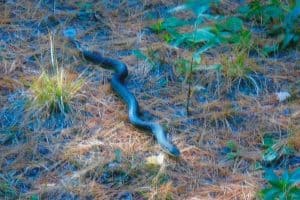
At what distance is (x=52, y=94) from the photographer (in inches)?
134

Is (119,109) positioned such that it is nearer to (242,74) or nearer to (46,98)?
(46,98)

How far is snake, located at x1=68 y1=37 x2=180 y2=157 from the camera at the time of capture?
3.12 metres

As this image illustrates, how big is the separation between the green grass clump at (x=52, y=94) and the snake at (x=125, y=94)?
0.92 ft

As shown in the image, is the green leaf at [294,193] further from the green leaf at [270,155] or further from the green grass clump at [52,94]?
the green grass clump at [52,94]

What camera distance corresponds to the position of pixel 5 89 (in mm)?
3625

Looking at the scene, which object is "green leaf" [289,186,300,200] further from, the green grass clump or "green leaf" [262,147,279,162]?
the green grass clump

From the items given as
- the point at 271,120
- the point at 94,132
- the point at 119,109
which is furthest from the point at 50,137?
the point at 271,120

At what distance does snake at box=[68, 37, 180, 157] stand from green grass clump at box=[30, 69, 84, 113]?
0.28 metres

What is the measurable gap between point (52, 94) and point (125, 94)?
0.42m

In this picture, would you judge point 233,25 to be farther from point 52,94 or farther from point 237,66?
point 52,94

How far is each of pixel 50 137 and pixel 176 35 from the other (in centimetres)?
109

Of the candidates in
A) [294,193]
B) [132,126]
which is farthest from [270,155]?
[294,193]

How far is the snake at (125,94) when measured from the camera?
3119mm

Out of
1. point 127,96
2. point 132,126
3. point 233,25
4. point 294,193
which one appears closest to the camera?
point 294,193
